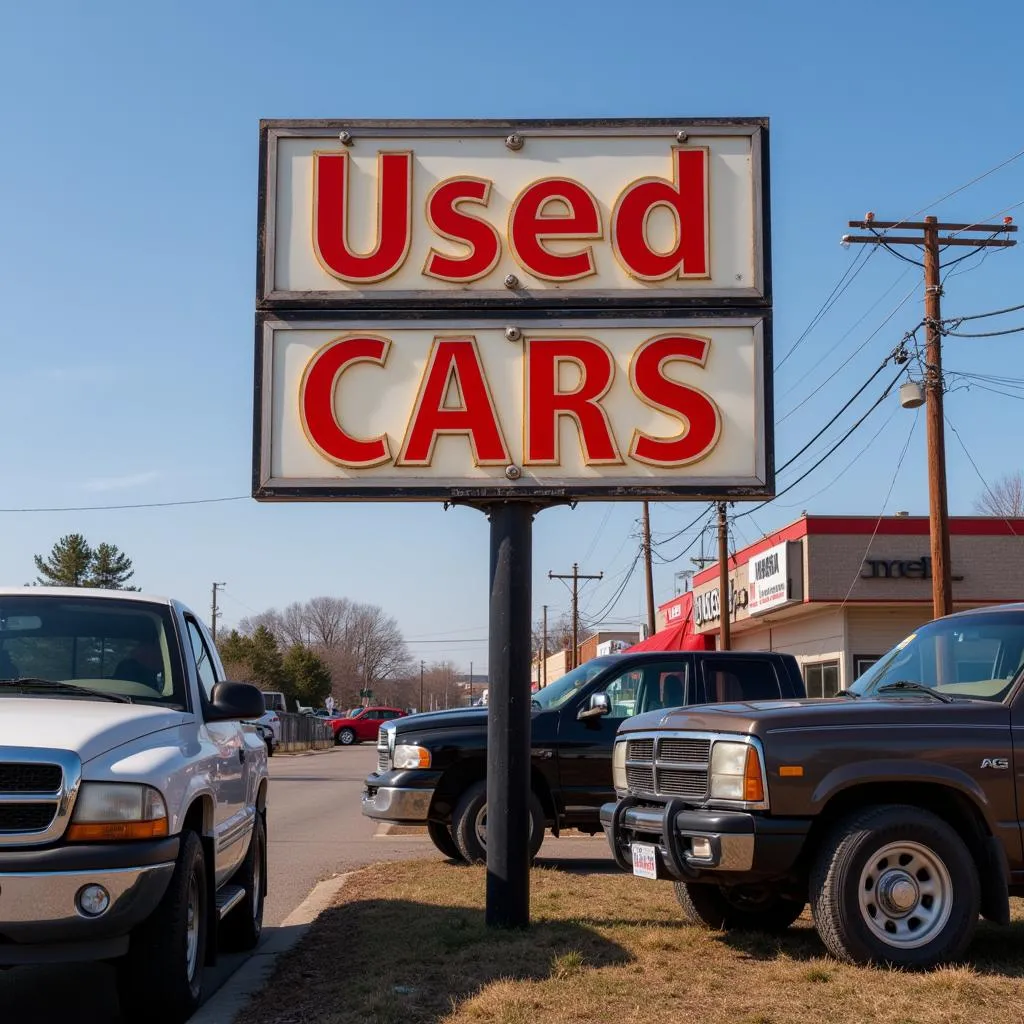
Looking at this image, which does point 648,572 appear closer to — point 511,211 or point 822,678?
point 822,678

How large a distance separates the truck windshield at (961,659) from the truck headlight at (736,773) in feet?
4.34

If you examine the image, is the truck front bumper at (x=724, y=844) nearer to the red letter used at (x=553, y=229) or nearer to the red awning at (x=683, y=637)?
the red letter used at (x=553, y=229)

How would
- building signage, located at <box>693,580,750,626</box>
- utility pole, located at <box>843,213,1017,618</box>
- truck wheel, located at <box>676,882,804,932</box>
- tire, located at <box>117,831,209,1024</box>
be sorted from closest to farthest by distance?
tire, located at <box>117,831,209,1024</box> → truck wheel, located at <box>676,882,804,932</box> → utility pole, located at <box>843,213,1017,618</box> → building signage, located at <box>693,580,750,626</box>

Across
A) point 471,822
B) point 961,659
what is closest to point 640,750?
point 961,659

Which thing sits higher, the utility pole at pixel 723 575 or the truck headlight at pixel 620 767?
the utility pole at pixel 723 575

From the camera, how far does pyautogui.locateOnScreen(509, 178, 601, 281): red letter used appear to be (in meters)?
8.36

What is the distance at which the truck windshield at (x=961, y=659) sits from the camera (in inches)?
291

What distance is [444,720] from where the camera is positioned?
11.5 meters

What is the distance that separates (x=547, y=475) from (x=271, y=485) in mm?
1689

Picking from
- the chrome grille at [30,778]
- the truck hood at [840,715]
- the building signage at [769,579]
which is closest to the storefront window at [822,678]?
the building signage at [769,579]

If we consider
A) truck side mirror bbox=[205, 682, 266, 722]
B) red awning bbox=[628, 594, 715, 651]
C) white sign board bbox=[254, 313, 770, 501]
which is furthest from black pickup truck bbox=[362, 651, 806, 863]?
red awning bbox=[628, 594, 715, 651]

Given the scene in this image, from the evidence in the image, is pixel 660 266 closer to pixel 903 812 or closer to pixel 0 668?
pixel 903 812

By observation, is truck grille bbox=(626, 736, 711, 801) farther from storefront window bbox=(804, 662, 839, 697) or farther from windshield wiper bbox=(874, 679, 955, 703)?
storefront window bbox=(804, 662, 839, 697)

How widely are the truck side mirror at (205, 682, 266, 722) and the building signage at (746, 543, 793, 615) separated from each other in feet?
85.2
